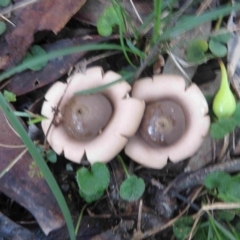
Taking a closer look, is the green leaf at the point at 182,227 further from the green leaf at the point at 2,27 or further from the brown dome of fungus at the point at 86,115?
the green leaf at the point at 2,27

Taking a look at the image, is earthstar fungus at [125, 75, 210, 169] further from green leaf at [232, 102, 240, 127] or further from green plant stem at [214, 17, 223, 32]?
green plant stem at [214, 17, 223, 32]

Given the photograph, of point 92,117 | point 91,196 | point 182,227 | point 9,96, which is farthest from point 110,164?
point 9,96

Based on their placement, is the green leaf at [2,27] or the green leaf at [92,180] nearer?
the green leaf at [92,180]

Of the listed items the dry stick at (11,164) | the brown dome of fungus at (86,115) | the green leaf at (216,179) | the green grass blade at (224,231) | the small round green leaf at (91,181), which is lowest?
the green grass blade at (224,231)

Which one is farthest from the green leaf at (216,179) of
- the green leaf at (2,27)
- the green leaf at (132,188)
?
the green leaf at (2,27)

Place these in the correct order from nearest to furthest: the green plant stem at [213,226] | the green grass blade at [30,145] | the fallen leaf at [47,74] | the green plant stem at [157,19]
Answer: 1. the green grass blade at [30,145]
2. the green plant stem at [157,19]
3. the green plant stem at [213,226]
4. the fallen leaf at [47,74]

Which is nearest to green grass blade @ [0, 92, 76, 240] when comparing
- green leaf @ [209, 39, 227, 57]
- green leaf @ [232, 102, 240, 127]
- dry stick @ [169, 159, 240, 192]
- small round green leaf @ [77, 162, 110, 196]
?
small round green leaf @ [77, 162, 110, 196]

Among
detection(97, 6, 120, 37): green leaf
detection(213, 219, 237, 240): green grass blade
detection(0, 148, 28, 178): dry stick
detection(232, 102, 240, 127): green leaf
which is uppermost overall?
detection(97, 6, 120, 37): green leaf

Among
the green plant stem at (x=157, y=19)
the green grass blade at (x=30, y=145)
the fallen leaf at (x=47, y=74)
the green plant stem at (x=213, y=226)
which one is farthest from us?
the fallen leaf at (x=47, y=74)

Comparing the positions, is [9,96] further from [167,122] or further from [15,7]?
[167,122]

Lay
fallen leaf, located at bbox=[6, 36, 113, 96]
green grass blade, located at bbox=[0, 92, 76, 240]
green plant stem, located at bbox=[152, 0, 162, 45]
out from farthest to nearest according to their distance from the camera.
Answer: fallen leaf, located at bbox=[6, 36, 113, 96]
green plant stem, located at bbox=[152, 0, 162, 45]
green grass blade, located at bbox=[0, 92, 76, 240]
